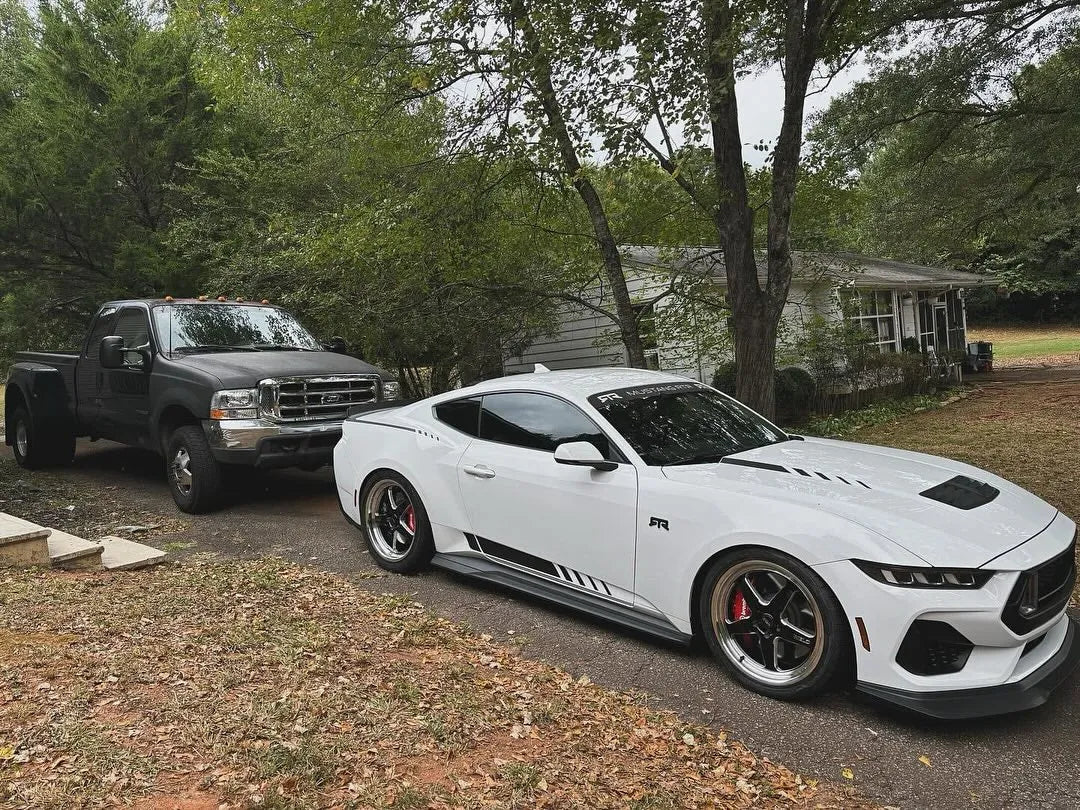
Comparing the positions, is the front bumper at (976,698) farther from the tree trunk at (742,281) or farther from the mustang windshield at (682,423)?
the tree trunk at (742,281)

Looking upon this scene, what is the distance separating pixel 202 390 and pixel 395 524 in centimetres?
266

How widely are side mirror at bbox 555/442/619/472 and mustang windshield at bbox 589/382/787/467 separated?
0.21 meters

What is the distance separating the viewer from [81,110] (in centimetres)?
1233

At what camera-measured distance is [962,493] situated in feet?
12.4

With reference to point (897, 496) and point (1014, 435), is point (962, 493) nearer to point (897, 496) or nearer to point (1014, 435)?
point (897, 496)

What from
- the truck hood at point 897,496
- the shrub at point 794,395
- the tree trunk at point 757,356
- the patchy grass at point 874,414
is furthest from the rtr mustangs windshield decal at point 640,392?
the shrub at point 794,395

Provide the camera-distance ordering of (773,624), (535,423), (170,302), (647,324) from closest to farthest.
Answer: (773,624)
(535,423)
(170,302)
(647,324)

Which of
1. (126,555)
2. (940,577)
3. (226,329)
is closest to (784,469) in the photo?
(940,577)

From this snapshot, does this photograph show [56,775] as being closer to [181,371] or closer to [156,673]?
[156,673]

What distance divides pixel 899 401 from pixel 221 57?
1437 cm

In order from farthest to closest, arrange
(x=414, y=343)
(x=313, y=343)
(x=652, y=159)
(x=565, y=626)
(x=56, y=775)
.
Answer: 1. (x=414, y=343)
2. (x=652, y=159)
3. (x=313, y=343)
4. (x=565, y=626)
5. (x=56, y=775)

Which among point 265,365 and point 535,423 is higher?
point 265,365

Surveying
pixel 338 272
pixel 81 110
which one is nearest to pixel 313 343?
pixel 338 272

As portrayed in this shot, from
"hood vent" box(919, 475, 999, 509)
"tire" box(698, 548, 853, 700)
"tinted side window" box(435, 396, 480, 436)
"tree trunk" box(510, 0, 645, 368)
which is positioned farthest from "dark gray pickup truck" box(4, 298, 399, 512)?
"hood vent" box(919, 475, 999, 509)
